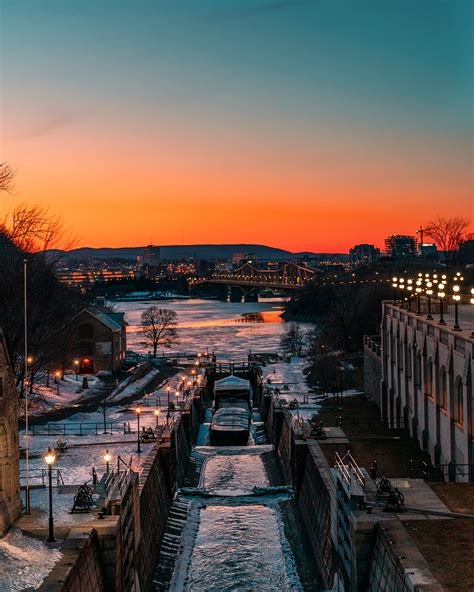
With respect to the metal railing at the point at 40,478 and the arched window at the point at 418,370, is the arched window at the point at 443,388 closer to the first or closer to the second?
Result: the arched window at the point at 418,370

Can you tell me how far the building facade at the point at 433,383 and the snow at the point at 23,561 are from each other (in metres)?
12.9

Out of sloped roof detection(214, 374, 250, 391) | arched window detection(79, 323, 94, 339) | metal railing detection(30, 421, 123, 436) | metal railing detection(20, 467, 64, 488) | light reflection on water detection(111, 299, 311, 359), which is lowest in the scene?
light reflection on water detection(111, 299, 311, 359)

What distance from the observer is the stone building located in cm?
1789

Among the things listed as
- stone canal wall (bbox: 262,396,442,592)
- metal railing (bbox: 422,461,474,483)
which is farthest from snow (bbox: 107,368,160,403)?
metal railing (bbox: 422,461,474,483)

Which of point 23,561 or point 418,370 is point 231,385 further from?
point 23,561

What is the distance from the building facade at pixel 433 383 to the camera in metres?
23.2

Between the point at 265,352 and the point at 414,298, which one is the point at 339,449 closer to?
the point at 414,298

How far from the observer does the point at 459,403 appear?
80.2ft

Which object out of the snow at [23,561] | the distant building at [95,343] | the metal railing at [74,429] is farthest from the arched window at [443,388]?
the distant building at [95,343]

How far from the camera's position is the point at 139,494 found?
73.7 ft

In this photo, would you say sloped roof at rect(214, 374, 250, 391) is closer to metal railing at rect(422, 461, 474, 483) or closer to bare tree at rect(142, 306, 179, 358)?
bare tree at rect(142, 306, 179, 358)

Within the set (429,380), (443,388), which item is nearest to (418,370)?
(429,380)

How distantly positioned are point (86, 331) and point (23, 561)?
52.0 metres

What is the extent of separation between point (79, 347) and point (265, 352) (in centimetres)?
3045
